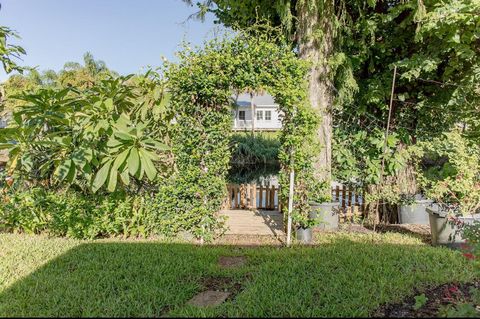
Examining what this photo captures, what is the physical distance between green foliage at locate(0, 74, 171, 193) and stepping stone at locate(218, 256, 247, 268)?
1.38 metres

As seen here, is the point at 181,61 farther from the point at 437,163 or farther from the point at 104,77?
the point at 437,163

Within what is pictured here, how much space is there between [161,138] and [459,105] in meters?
5.62

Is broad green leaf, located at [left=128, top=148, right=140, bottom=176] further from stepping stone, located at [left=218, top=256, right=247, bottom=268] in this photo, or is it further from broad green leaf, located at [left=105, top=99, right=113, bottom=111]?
stepping stone, located at [left=218, top=256, right=247, bottom=268]

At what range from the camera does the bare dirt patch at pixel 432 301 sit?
7.54 feet

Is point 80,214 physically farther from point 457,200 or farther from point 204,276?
point 457,200

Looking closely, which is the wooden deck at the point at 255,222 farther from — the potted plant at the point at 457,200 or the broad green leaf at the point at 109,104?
the broad green leaf at the point at 109,104

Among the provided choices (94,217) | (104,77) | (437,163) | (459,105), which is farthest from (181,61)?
(437,163)

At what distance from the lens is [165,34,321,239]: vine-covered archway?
14.6 feet

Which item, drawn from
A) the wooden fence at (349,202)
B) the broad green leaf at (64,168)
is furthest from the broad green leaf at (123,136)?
the wooden fence at (349,202)

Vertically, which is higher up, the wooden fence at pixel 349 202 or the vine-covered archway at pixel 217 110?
the vine-covered archway at pixel 217 110

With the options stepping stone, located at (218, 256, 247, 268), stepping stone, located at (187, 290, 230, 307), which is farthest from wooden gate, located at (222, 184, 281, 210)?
stepping stone, located at (187, 290, 230, 307)

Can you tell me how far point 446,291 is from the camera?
9.14ft

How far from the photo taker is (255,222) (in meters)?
6.11

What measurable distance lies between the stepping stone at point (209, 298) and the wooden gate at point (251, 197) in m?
4.45
